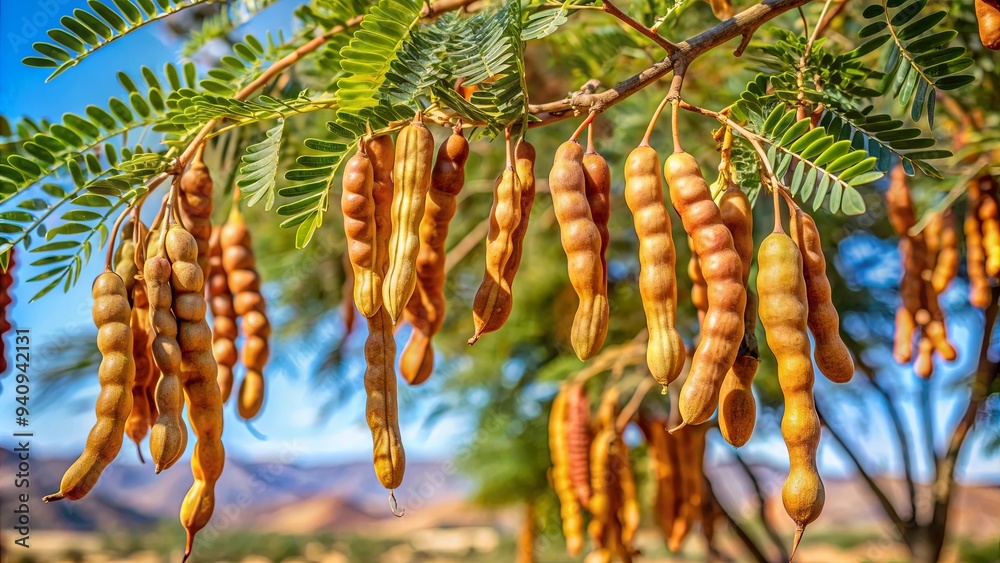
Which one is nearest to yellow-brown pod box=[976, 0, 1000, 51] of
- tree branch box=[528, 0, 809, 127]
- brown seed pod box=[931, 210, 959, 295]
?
tree branch box=[528, 0, 809, 127]

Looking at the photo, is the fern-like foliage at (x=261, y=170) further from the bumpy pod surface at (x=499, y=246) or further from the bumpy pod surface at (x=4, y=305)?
the bumpy pod surface at (x=4, y=305)

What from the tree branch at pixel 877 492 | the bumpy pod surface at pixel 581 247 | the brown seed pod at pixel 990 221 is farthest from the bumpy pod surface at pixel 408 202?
the tree branch at pixel 877 492

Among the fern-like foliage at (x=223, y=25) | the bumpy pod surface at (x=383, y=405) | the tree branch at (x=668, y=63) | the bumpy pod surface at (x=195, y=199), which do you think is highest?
the fern-like foliage at (x=223, y=25)

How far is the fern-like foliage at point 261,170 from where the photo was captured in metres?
0.90

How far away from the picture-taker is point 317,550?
29.0 ft

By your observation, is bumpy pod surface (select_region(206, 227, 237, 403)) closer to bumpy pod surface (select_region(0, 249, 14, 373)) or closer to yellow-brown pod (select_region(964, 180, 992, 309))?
bumpy pod surface (select_region(0, 249, 14, 373))

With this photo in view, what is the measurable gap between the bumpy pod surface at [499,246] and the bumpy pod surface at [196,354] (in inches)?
10.8

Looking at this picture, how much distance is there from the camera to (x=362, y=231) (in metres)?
0.84

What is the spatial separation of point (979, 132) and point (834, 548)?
9877 mm

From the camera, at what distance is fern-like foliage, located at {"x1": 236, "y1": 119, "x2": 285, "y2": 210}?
0.90m

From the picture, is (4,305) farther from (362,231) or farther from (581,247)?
(581,247)

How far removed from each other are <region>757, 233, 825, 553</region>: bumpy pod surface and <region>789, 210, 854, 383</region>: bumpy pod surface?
4 centimetres

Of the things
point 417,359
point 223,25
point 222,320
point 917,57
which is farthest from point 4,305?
point 917,57

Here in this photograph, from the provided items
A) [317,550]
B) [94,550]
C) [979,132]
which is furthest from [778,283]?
[94,550]
